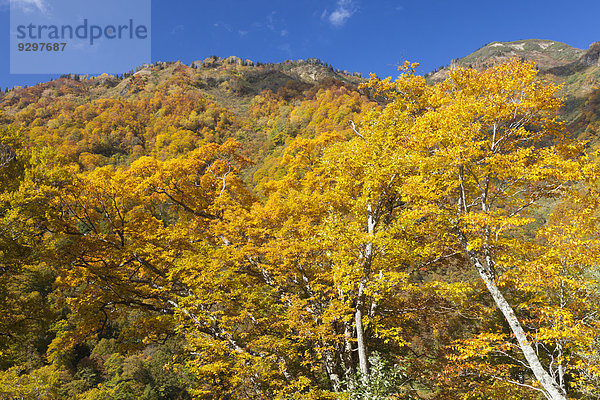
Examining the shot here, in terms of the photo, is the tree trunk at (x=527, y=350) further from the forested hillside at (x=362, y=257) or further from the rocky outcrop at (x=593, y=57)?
the rocky outcrop at (x=593, y=57)

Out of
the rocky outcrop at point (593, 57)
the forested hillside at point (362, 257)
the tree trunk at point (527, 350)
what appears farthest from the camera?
the rocky outcrop at point (593, 57)

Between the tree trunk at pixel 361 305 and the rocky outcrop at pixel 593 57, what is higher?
the rocky outcrop at pixel 593 57

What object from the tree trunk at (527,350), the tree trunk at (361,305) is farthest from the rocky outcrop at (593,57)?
the tree trunk at (361,305)

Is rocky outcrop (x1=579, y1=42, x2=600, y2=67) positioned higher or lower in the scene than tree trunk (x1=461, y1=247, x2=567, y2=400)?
higher

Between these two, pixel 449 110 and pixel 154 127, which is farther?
pixel 154 127

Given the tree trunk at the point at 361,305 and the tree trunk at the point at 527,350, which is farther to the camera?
the tree trunk at the point at 361,305

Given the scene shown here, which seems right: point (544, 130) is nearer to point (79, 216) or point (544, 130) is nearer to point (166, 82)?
point (79, 216)

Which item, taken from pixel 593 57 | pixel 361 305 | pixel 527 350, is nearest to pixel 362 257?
pixel 361 305

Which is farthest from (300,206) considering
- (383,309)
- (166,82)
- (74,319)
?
(166,82)

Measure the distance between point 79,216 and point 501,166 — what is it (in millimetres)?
17792

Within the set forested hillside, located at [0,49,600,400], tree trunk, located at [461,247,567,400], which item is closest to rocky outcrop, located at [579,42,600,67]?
forested hillside, located at [0,49,600,400]

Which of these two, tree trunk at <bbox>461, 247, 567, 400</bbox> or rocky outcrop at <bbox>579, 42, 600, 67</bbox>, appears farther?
rocky outcrop at <bbox>579, 42, 600, 67</bbox>

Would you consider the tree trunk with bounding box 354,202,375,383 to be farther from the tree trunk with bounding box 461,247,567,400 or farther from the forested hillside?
the tree trunk with bounding box 461,247,567,400

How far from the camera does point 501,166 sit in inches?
415
